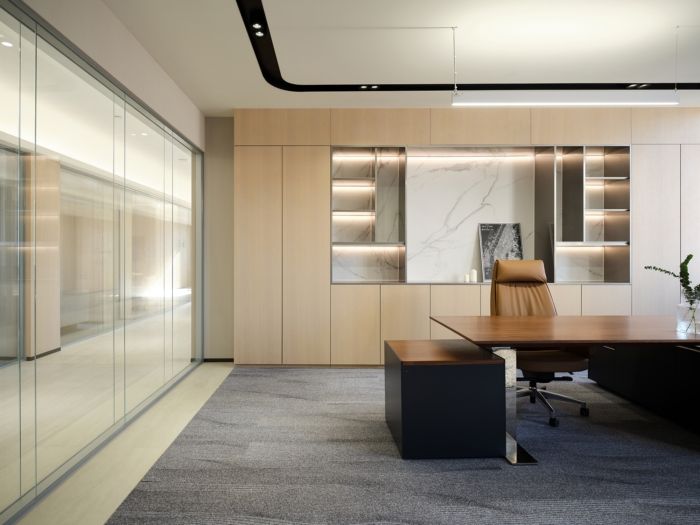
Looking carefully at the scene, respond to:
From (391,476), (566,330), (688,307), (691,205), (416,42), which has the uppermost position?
(416,42)

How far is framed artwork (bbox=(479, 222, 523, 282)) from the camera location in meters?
5.79

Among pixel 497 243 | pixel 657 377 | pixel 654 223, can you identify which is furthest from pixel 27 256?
pixel 654 223

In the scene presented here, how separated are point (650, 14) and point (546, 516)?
353 centimetres

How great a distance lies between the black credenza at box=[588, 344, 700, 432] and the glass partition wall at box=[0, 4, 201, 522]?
12.5ft

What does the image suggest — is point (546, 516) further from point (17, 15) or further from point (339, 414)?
point (17, 15)

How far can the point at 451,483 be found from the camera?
2561 millimetres

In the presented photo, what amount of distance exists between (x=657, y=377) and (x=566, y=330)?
A: 1.27 metres

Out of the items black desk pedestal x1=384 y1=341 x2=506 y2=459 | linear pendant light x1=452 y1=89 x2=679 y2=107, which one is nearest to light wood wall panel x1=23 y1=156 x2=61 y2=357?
black desk pedestal x1=384 y1=341 x2=506 y2=459

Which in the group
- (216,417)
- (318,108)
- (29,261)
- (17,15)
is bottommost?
(216,417)

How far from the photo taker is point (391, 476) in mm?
2646

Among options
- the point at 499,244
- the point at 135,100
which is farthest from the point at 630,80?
the point at 135,100

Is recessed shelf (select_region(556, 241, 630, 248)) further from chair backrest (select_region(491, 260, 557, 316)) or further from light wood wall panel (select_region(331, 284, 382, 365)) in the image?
light wood wall panel (select_region(331, 284, 382, 365))

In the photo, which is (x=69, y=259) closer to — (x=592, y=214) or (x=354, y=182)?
(x=354, y=182)

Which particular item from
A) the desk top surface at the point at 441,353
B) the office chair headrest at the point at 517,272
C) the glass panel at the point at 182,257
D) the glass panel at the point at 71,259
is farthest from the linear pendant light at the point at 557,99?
the glass panel at the point at 182,257
